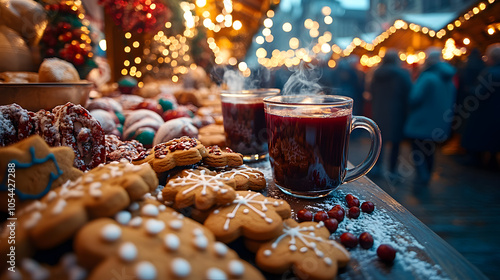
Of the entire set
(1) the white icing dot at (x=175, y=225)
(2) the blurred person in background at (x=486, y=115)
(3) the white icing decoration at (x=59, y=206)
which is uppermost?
(3) the white icing decoration at (x=59, y=206)

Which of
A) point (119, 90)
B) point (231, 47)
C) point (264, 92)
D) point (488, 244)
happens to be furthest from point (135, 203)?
point (231, 47)

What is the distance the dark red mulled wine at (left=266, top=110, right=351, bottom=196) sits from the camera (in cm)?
117

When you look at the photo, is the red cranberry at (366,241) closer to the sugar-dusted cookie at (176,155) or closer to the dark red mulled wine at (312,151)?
the dark red mulled wine at (312,151)

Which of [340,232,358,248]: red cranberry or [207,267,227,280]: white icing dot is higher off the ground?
[207,267,227,280]: white icing dot

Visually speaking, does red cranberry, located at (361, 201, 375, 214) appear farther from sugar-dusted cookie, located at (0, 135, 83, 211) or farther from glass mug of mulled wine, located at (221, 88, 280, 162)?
sugar-dusted cookie, located at (0, 135, 83, 211)

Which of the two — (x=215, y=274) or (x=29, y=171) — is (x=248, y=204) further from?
(x=29, y=171)

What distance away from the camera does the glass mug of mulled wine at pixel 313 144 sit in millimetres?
1169

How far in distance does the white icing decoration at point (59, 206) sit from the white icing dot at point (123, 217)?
0.35 feet

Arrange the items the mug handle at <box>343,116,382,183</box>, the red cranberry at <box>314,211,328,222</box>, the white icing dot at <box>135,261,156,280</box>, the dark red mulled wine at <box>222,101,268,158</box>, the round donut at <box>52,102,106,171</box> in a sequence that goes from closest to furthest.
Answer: the white icing dot at <box>135,261,156,280</box>
the red cranberry at <box>314,211,328,222</box>
the round donut at <box>52,102,106,171</box>
the mug handle at <box>343,116,382,183</box>
the dark red mulled wine at <box>222,101,268,158</box>

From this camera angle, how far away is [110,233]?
55 centimetres

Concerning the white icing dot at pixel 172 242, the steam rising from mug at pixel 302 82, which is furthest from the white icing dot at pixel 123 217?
the steam rising from mug at pixel 302 82

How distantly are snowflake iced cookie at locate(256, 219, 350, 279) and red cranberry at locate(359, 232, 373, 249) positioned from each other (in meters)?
0.11

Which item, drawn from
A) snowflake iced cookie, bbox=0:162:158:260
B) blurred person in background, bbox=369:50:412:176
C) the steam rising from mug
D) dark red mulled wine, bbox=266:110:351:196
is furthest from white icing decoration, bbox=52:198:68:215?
blurred person in background, bbox=369:50:412:176

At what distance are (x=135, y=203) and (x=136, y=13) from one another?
10.3 ft
